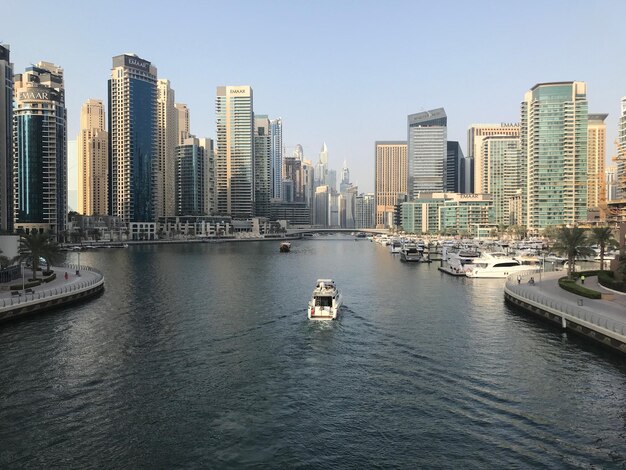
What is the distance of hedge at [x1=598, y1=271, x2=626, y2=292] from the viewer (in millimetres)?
64619

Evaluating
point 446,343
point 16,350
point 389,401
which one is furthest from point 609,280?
point 16,350

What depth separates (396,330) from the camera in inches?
2158

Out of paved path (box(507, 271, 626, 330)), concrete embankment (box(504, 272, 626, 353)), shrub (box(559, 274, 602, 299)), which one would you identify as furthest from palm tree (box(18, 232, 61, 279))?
shrub (box(559, 274, 602, 299))

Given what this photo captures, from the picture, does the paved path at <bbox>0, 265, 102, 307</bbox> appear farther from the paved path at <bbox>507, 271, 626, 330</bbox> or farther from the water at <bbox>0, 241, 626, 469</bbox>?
the paved path at <bbox>507, 271, 626, 330</bbox>

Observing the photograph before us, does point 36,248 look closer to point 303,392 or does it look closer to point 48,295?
point 48,295

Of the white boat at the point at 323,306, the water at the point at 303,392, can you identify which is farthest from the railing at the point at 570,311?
the white boat at the point at 323,306

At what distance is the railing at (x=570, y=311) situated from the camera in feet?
151

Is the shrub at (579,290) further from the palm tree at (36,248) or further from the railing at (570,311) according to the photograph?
the palm tree at (36,248)

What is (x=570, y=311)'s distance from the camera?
53969mm

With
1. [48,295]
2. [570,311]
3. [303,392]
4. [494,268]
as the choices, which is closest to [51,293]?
[48,295]

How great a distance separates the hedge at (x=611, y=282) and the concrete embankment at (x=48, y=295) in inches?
3013

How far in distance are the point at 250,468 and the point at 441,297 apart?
60954mm

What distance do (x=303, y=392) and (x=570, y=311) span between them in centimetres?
3474

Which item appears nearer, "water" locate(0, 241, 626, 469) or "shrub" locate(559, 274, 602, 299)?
"water" locate(0, 241, 626, 469)
